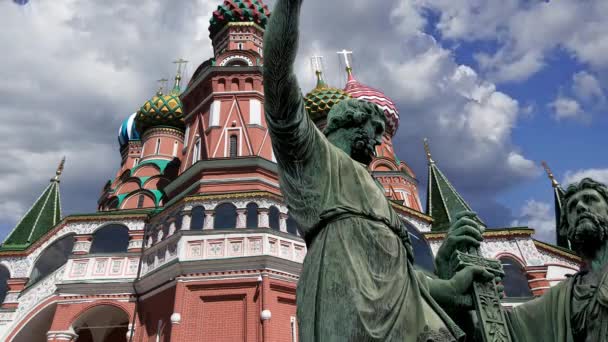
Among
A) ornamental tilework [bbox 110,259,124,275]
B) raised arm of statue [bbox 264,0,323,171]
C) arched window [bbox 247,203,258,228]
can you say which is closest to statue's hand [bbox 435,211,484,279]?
raised arm of statue [bbox 264,0,323,171]

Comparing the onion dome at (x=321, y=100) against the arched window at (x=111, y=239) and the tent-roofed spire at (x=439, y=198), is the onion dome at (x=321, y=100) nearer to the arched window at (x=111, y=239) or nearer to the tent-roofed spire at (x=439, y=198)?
the tent-roofed spire at (x=439, y=198)

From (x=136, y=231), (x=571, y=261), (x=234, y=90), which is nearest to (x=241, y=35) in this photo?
(x=234, y=90)

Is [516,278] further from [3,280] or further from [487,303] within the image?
[3,280]

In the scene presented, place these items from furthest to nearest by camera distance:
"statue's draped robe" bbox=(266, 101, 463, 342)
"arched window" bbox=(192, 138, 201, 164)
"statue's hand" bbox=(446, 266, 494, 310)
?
"arched window" bbox=(192, 138, 201, 164)
"statue's hand" bbox=(446, 266, 494, 310)
"statue's draped robe" bbox=(266, 101, 463, 342)

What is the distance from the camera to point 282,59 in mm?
1719

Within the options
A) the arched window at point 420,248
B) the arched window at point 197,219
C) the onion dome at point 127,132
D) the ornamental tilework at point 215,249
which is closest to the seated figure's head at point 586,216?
the ornamental tilework at point 215,249

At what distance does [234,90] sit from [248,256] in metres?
8.28

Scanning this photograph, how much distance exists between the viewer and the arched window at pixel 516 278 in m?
16.1

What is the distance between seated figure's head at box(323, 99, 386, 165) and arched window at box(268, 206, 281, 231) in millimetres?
11969

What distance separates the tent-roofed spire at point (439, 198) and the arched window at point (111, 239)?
40.7ft

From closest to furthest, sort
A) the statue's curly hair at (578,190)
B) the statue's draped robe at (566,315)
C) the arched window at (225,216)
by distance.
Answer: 1. the statue's draped robe at (566,315)
2. the statue's curly hair at (578,190)
3. the arched window at (225,216)

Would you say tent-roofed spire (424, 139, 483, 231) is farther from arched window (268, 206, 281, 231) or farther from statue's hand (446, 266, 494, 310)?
statue's hand (446, 266, 494, 310)

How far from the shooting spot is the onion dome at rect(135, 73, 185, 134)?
26.9 metres

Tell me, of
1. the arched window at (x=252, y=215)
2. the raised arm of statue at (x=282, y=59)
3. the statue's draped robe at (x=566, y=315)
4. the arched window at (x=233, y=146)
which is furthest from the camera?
the arched window at (x=233, y=146)
